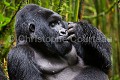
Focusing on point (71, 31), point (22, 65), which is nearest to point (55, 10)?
point (71, 31)

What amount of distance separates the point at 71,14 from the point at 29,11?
0.97 meters

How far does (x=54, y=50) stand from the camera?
4.50 metres

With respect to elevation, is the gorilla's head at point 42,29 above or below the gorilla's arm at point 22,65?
above

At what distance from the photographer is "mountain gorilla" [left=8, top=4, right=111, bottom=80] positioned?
441cm

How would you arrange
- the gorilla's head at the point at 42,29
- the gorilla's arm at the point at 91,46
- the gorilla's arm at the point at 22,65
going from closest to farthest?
the gorilla's arm at the point at 22,65
the gorilla's head at the point at 42,29
the gorilla's arm at the point at 91,46

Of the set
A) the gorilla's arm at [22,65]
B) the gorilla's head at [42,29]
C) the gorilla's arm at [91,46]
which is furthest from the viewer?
the gorilla's arm at [91,46]

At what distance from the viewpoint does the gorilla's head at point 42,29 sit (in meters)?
4.48

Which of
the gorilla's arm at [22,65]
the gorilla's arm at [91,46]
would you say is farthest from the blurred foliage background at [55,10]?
the gorilla's arm at [22,65]

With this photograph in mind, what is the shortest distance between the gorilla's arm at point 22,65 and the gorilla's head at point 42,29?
0.44ft

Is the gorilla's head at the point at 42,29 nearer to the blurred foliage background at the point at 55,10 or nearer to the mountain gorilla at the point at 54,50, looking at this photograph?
the mountain gorilla at the point at 54,50

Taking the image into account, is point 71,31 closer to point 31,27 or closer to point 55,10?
point 31,27

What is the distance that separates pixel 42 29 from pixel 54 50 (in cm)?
23

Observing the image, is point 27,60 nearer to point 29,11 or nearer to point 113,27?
point 29,11

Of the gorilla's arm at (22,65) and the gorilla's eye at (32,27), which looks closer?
the gorilla's arm at (22,65)
